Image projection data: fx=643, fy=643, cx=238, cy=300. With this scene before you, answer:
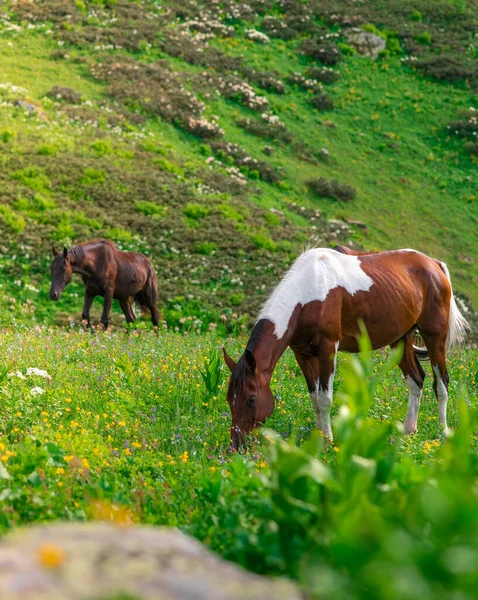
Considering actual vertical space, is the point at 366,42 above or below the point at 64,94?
above

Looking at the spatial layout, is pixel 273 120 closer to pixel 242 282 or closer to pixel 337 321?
pixel 242 282

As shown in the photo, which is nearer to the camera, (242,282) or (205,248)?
(242,282)

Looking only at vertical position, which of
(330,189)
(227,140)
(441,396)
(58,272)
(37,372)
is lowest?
(330,189)

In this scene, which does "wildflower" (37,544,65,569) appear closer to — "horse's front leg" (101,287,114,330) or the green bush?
the green bush

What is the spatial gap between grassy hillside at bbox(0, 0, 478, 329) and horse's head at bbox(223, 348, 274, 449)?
945 cm

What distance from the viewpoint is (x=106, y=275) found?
14289mm

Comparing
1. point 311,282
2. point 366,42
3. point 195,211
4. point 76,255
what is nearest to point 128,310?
point 76,255

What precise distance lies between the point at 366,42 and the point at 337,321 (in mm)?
40474

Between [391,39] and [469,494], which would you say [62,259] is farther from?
[391,39]

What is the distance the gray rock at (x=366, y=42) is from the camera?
42688 millimetres

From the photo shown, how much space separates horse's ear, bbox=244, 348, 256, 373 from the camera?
608cm

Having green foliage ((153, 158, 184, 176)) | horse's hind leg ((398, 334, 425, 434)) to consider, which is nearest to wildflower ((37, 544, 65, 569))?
horse's hind leg ((398, 334, 425, 434))

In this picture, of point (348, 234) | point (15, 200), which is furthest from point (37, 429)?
point (348, 234)

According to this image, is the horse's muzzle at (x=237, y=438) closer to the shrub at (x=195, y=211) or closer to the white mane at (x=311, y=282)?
the white mane at (x=311, y=282)
